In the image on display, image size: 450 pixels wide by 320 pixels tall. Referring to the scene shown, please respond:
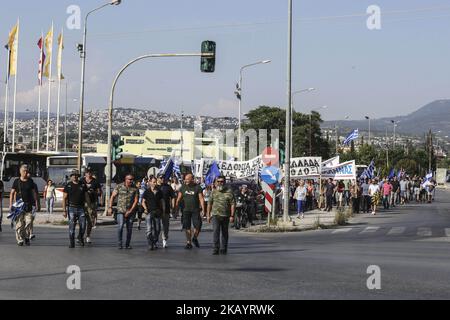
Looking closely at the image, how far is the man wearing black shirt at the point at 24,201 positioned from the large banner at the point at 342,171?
24.5 m

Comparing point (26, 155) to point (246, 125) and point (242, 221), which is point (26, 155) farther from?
point (246, 125)

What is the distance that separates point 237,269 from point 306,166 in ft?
81.3

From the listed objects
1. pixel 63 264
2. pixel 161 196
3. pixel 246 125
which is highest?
pixel 246 125

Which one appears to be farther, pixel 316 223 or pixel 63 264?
pixel 316 223

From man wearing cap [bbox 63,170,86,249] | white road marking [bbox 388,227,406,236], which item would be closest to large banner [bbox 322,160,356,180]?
white road marking [bbox 388,227,406,236]

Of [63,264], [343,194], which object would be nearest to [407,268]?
[63,264]

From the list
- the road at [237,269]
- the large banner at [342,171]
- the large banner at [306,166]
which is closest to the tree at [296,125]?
the large banner at [342,171]

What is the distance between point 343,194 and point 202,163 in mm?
7598

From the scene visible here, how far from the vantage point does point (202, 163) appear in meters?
42.1

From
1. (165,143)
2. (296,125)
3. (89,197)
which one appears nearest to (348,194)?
(89,197)

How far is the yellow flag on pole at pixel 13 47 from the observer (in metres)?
54.1

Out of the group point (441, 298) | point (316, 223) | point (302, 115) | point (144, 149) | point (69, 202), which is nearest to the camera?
point (441, 298)

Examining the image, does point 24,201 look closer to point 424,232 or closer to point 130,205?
point 130,205

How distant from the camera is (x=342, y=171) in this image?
1622 inches
